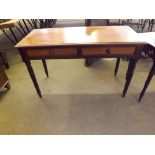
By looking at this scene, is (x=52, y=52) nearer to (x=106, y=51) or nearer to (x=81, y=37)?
(x=81, y=37)

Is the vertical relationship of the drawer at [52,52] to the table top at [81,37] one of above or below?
below

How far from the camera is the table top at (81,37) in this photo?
1.28m

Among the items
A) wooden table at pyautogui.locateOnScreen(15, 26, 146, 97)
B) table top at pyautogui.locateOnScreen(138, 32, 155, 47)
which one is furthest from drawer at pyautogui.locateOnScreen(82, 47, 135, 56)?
table top at pyautogui.locateOnScreen(138, 32, 155, 47)

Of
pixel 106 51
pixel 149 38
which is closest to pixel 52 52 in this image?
pixel 106 51

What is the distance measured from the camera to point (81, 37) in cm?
138

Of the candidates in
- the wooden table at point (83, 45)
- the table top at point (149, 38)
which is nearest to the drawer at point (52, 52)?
the wooden table at point (83, 45)

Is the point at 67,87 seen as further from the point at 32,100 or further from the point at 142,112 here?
the point at 142,112

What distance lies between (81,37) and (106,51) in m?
0.24

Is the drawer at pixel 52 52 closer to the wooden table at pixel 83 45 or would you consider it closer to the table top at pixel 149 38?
the wooden table at pixel 83 45

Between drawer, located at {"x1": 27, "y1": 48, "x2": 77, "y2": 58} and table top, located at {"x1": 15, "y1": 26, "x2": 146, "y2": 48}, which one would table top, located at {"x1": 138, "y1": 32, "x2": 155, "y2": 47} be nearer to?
table top, located at {"x1": 15, "y1": 26, "x2": 146, "y2": 48}

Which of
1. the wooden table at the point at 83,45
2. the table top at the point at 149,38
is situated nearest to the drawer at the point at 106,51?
the wooden table at the point at 83,45

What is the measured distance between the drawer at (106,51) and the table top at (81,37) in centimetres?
6

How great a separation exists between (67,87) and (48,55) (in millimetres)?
633

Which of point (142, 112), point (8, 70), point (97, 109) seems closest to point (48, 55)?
point (97, 109)
